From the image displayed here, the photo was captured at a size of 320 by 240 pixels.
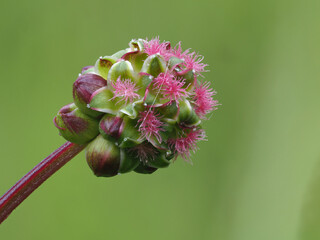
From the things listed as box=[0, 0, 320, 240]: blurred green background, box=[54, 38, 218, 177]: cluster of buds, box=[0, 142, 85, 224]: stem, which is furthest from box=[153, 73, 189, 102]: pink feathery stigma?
box=[0, 0, 320, 240]: blurred green background

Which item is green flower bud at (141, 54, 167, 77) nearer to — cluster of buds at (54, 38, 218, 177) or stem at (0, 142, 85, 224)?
cluster of buds at (54, 38, 218, 177)

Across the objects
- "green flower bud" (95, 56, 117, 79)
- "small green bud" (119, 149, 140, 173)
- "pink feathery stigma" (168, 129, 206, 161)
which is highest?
"green flower bud" (95, 56, 117, 79)

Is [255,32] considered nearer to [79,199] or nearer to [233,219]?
[233,219]

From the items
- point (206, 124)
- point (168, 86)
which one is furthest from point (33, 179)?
point (206, 124)

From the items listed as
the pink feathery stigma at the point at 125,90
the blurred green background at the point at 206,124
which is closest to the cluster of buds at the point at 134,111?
the pink feathery stigma at the point at 125,90

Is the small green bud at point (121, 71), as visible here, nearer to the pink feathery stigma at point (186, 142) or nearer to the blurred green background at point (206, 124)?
the pink feathery stigma at point (186, 142)

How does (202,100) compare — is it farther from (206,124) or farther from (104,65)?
(206,124)
